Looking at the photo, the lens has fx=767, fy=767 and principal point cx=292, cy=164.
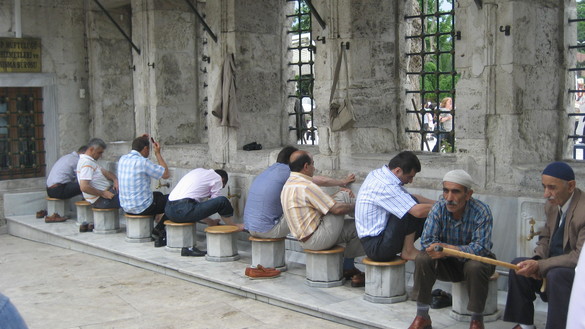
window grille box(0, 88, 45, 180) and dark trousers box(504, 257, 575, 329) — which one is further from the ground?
window grille box(0, 88, 45, 180)

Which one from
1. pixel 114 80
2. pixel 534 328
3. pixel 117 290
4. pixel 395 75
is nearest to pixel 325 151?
pixel 395 75

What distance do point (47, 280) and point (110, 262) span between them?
0.88 m

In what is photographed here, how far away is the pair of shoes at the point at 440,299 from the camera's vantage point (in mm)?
5934

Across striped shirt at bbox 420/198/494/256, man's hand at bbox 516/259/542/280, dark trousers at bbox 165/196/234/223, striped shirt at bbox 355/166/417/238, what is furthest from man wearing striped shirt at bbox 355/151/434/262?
dark trousers at bbox 165/196/234/223

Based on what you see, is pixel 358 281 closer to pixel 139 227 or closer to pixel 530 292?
pixel 530 292

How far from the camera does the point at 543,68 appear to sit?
7.20 meters

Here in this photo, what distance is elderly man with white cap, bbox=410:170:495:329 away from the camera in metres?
5.23

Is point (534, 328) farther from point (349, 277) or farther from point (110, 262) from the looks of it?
point (110, 262)

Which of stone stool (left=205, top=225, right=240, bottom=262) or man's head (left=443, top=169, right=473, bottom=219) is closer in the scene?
man's head (left=443, top=169, right=473, bottom=219)

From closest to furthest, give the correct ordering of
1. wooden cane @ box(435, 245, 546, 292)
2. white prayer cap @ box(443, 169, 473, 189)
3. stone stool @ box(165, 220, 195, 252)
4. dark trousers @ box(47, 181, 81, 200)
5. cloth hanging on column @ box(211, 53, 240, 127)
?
wooden cane @ box(435, 245, 546, 292) < white prayer cap @ box(443, 169, 473, 189) < stone stool @ box(165, 220, 195, 252) < cloth hanging on column @ box(211, 53, 240, 127) < dark trousers @ box(47, 181, 81, 200)

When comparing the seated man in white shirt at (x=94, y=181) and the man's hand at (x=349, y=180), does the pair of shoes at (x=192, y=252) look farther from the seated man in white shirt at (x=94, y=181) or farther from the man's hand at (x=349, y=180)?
the seated man in white shirt at (x=94, y=181)

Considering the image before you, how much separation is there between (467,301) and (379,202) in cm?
100

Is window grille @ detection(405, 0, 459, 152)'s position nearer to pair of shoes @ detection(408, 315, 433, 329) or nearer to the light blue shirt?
the light blue shirt

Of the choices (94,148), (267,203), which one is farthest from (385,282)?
(94,148)
